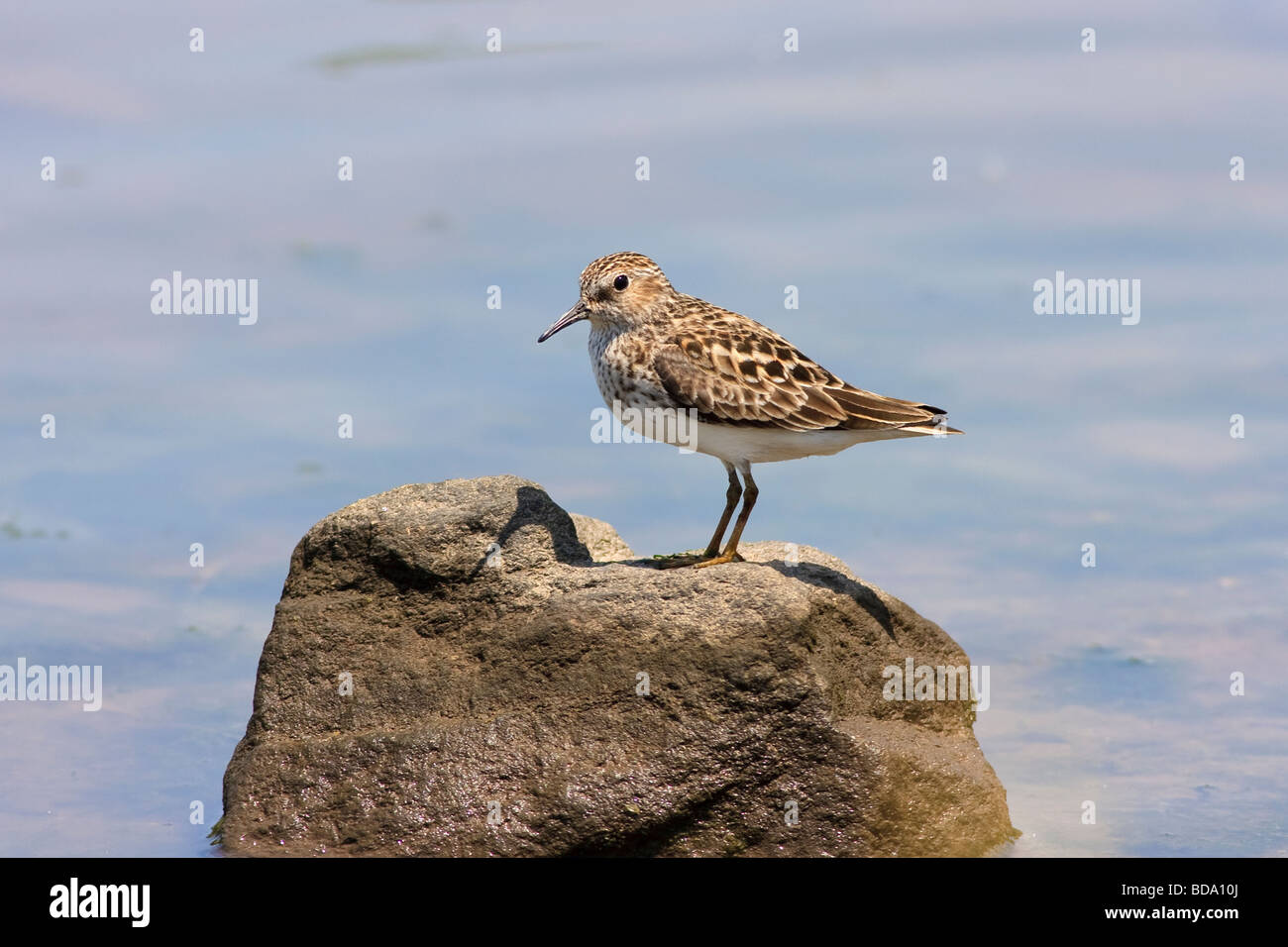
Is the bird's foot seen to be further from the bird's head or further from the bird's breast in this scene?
the bird's head

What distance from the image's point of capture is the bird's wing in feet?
41.2

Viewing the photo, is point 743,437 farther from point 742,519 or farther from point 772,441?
point 742,519

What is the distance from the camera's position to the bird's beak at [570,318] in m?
13.4

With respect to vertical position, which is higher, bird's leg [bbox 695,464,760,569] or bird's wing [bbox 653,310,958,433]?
bird's wing [bbox 653,310,958,433]

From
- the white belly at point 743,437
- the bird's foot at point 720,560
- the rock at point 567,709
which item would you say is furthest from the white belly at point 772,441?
the rock at point 567,709

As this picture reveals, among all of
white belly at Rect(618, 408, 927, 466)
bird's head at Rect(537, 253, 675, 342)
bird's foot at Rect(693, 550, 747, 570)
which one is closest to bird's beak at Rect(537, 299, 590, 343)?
bird's head at Rect(537, 253, 675, 342)

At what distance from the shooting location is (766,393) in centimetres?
1264

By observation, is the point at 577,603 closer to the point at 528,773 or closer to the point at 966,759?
the point at 528,773

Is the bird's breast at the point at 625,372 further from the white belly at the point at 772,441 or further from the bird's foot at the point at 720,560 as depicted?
the bird's foot at the point at 720,560

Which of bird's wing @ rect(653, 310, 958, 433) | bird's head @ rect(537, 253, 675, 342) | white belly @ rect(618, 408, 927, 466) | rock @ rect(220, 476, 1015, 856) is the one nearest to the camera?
rock @ rect(220, 476, 1015, 856)

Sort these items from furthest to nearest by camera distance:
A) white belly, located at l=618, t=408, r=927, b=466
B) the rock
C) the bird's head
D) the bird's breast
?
the bird's head, the bird's breast, white belly, located at l=618, t=408, r=927, b=466, the rock

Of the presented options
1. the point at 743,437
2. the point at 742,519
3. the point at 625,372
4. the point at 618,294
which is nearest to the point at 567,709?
the point at 742,519

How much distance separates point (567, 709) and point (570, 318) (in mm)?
3740
